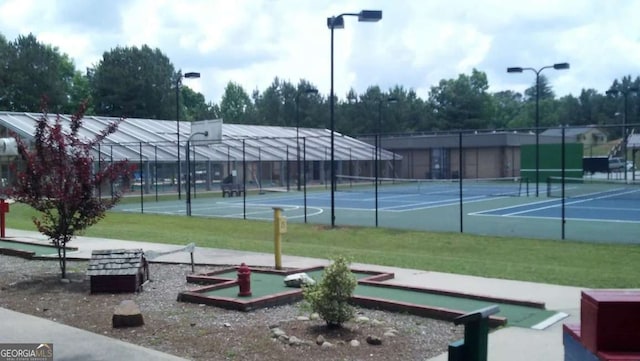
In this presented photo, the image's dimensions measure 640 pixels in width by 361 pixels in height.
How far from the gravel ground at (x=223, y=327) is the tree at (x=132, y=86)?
7334cm

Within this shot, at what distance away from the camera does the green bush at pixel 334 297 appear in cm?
767

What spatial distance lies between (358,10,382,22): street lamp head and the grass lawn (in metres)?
6.36

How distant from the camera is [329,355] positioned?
688 cm

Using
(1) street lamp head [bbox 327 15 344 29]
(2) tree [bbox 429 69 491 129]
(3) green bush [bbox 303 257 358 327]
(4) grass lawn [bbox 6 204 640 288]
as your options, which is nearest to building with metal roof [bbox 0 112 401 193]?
(4) grass lawn [bbox 6 204 640 288]

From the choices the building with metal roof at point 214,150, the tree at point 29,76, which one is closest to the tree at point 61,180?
the building with metal roof at point 214,150

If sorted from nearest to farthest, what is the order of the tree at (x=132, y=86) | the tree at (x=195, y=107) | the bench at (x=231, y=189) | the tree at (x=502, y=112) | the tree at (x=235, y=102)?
the bench at (x=231, y=189) < the tree at (x=132, y=86) < the tree at (x=195, y=107) < the tree at (x=502, y=112) < the tree at (x=235, y=102)

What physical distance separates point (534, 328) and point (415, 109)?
295 ft

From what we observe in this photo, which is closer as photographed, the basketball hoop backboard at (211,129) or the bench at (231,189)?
the basketball hoop backboard at (211,129)

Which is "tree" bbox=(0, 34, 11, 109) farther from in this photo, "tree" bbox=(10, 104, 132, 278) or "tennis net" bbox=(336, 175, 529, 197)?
"tree" bbox=(10, 104, 132, 278)

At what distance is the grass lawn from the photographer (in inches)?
487

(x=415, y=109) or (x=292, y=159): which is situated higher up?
(x=415, y=109)

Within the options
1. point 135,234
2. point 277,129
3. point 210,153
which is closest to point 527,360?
point 135,234

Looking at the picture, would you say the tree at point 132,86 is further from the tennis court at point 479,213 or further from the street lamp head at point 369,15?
the street lamp head at point 369,15

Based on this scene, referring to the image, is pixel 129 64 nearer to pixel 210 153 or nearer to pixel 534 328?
pixel 210 153
